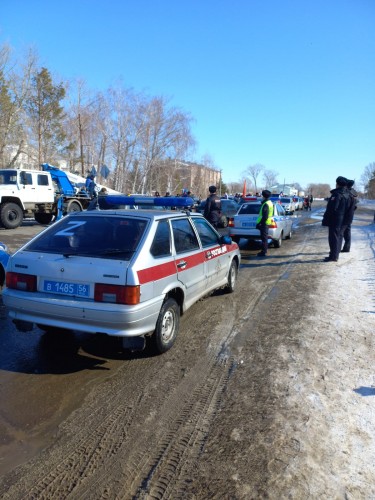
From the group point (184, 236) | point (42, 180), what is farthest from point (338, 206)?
point (42, 180)

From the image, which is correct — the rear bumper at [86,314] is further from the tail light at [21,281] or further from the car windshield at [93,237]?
the car windshield at [93,237]

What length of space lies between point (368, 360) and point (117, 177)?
43.1 meters

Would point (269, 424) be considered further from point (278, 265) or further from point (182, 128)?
point (182, 128)

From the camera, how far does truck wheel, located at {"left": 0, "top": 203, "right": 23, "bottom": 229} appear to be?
48.2 feet

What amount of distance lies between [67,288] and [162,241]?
115 centimetres

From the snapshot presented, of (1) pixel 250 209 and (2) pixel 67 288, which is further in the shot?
(1) pixel 250 209

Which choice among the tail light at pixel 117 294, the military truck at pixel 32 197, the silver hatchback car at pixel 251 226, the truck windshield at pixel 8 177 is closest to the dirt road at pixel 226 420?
the tail light at pixel 117 294

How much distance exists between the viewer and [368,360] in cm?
396

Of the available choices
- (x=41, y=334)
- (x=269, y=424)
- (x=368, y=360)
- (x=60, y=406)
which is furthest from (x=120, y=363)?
(x=368, y=360)

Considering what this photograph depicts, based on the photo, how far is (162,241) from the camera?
4.09 metres

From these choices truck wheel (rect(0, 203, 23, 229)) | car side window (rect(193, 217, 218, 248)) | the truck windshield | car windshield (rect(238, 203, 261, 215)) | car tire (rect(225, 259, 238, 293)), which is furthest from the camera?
the truck windshield

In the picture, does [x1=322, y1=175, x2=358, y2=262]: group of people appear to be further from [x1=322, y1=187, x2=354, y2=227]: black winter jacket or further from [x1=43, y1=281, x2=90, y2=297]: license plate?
[x1=43, y1=281, x2=90, y2=297]: license plate

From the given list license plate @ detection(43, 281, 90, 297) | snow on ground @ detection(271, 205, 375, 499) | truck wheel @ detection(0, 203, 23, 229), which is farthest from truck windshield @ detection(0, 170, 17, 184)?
snow on ground @ detection(271, 205, 375, 499)

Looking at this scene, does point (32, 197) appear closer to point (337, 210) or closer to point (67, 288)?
point (337, 210)
